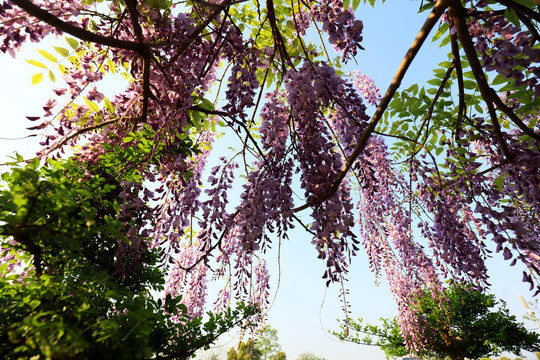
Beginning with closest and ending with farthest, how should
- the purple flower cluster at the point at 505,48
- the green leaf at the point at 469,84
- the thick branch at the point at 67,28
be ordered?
the thick branch at the point at 67,28 < the purple flower cluster at the point at 505,48 < the green leaf at the point at 469,84

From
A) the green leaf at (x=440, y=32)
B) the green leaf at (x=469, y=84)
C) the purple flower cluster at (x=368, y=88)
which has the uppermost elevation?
the purple flower cluster at (x=368, y=88)

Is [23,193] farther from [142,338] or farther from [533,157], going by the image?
[533,157]

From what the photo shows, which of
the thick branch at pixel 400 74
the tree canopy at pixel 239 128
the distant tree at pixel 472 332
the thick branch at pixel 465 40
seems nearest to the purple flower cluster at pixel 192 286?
the tree canopy at pixel 239 128

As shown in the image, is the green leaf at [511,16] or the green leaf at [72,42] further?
the green leaf at [72,42]

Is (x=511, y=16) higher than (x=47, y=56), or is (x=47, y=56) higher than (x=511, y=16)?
(x=47, y=56)

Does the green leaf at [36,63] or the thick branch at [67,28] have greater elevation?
the green leaf at [36,63]

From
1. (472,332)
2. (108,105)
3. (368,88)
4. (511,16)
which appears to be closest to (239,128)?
(108,105)

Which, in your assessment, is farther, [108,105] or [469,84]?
[469,84]

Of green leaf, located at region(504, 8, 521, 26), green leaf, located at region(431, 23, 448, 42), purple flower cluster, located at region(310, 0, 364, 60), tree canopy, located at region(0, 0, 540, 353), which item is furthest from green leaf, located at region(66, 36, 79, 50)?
green leaf, located at region(504, 8, 521, 26)

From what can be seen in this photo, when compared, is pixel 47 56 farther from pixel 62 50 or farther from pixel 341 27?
pixel 341 27

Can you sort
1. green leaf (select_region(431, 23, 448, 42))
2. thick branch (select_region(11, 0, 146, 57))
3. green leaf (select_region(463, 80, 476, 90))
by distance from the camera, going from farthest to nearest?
1. green leaf (select_region(463, 80, 476, 90))
2. green leaf (select_region(431, 23, 448, 42))
3. thick branch (select_region(11, 0, 146, 57))

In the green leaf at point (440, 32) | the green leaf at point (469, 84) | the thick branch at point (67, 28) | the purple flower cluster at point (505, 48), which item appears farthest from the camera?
the green leaf at point (469, 84)

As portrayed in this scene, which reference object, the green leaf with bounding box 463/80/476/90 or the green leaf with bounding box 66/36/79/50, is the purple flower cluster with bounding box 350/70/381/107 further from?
the green leaf with bounding box 66/36/79/50

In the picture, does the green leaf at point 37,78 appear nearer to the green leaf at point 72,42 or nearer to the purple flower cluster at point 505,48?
the green leaf at point 72,42
